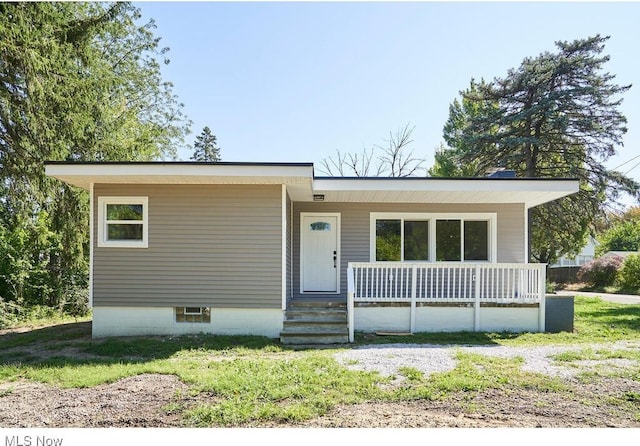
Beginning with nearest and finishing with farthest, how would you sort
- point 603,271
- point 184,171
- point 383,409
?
point 383,409 → point 184,171 → point 603,271

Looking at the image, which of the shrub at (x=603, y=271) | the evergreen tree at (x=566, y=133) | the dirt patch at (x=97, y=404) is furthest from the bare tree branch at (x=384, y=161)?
the dirt patch at (x=97, y=404)

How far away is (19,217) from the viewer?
Result: 33.7 ft

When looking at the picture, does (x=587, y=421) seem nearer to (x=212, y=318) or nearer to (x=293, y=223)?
(x=212, y=318)

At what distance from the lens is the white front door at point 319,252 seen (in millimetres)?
10078

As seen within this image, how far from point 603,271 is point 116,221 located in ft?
78.3

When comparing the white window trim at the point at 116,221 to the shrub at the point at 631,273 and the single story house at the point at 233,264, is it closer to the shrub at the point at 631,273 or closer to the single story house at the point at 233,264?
the single story house at the point at 233,264

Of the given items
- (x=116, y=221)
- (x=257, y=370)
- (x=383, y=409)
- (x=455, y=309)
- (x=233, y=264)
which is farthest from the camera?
(x=455, y=309)

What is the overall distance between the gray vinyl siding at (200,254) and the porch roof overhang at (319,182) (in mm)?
415

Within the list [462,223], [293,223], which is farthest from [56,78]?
[462,223]

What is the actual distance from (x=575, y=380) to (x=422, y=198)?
510 centimetres

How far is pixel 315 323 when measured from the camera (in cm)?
789

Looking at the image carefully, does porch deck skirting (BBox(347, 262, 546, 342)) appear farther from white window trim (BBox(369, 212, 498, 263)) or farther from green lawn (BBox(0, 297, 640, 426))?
white window trim (BBox(369, 212, 498, 263))

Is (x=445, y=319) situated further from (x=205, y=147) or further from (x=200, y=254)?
(x=205, y=147)

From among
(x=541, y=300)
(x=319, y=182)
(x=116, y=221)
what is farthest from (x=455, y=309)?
(x=116, y=221)
